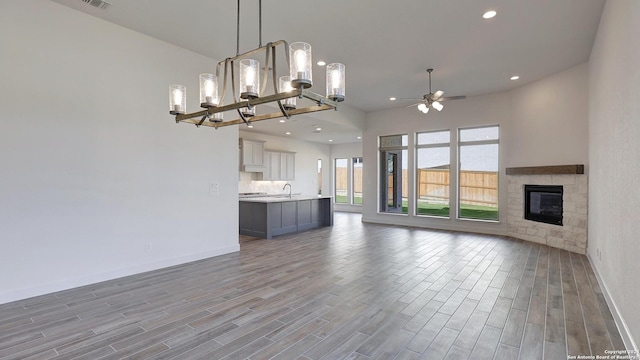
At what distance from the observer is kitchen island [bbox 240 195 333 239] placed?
6.87 metres

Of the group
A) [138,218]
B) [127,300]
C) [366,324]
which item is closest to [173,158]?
[138,218]

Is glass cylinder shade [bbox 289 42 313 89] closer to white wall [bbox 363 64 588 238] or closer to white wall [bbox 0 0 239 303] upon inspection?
white wall [bbox 0 0 239 303]

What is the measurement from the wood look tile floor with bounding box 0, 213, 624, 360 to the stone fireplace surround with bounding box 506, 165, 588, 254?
0.99 meters

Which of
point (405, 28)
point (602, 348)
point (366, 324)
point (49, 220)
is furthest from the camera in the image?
point (405, 28)

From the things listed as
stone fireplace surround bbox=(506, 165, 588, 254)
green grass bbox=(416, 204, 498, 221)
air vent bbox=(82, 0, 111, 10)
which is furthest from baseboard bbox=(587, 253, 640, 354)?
air vent bbox=(82, 0, 111, 10)

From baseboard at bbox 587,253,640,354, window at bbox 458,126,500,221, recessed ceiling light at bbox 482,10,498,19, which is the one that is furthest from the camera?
window at bbox 458,126,500,221

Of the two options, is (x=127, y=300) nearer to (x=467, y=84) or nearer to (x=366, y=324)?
(x=366, y=324)

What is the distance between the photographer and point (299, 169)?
39.1 feet

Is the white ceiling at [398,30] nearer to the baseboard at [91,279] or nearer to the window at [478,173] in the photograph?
the window at [478,173]

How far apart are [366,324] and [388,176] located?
696 centimetres

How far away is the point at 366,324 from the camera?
2.75m

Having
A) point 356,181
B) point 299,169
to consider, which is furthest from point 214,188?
point 356,181

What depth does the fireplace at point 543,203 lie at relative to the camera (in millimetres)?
6019

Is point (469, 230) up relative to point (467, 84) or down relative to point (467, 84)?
down
